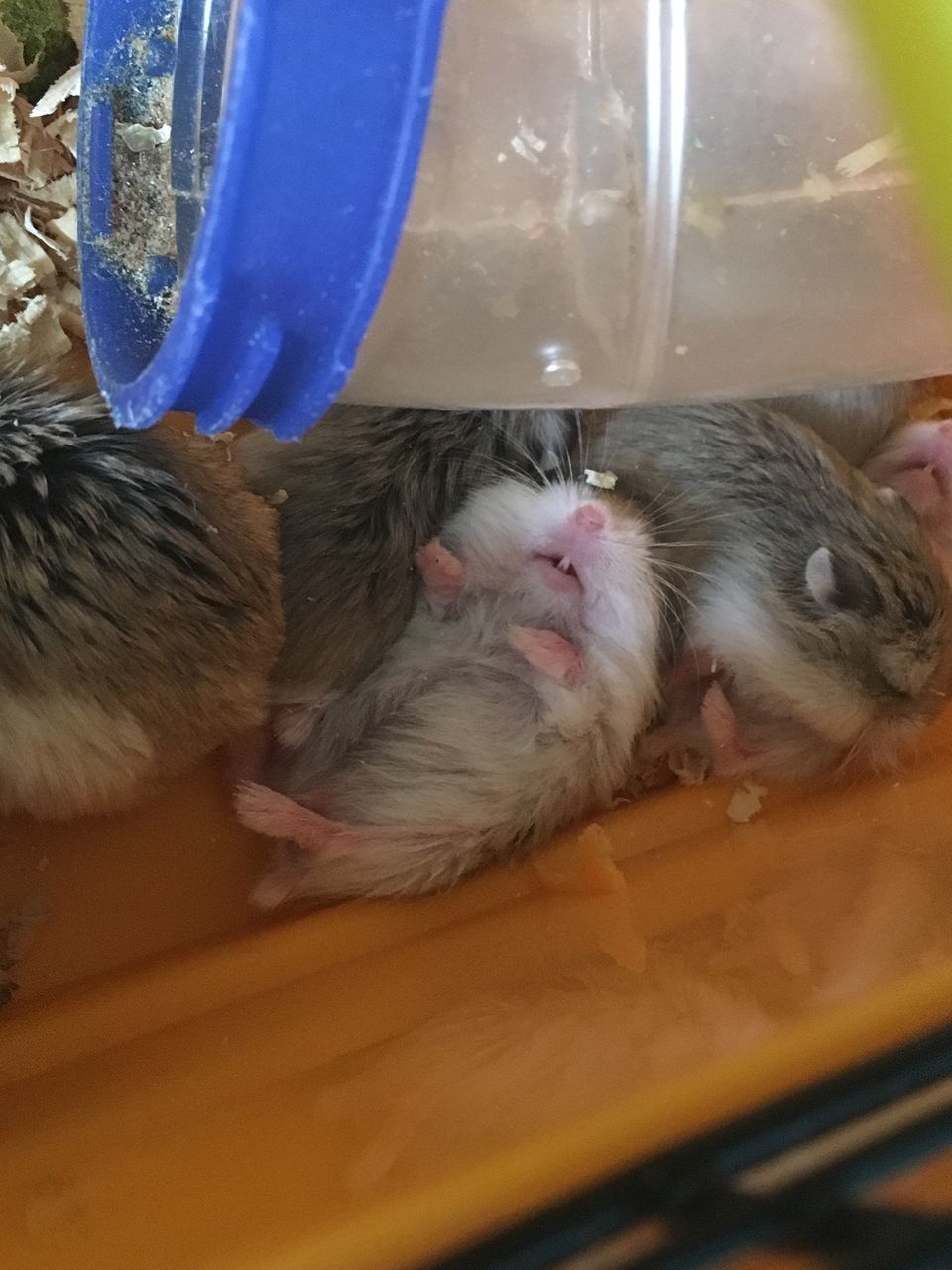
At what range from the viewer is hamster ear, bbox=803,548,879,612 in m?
1.45

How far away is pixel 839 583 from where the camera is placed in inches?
57.8

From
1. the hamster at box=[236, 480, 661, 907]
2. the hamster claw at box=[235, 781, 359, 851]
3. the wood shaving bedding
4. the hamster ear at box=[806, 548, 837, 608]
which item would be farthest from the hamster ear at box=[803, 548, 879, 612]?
the wood shaving bedding

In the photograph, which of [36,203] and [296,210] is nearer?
[296,210]

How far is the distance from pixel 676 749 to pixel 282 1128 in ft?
2.50

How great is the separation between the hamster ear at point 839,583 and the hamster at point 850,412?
290 mm

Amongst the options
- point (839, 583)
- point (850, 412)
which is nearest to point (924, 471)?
point (850, 412)

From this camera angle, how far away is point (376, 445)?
144 centimetres

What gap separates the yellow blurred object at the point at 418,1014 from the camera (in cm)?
97

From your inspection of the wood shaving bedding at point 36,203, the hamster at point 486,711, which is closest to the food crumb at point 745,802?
the hamster at point 486,711

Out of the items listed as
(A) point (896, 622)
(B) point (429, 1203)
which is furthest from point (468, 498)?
(B) point (429, 1203)

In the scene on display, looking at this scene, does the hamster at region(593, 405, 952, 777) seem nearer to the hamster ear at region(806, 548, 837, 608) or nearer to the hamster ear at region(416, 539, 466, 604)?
the hamster ear at region(806, 548, 837, 608)

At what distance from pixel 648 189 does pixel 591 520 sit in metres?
0.48

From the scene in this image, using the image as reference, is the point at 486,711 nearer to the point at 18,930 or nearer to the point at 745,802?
the point at 745,802

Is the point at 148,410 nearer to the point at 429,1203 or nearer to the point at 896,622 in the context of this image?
the point at 429,1203
